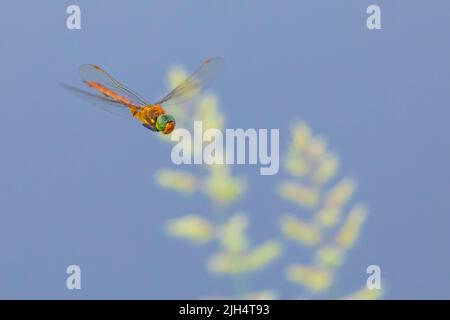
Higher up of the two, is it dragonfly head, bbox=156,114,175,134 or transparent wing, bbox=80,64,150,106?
transparent wing, bbox=80,64,150,106

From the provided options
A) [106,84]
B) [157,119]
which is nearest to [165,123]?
[157,119]

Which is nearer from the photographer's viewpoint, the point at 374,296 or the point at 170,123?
the point at 170,123

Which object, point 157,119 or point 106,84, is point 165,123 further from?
point 106,84
